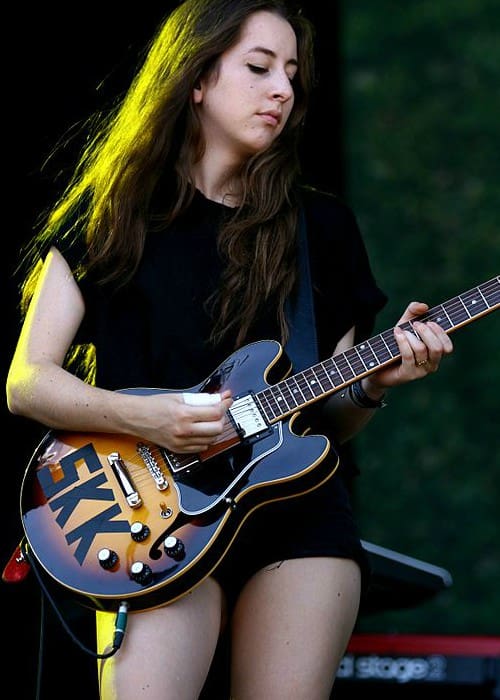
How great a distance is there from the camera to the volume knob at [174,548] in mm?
2225

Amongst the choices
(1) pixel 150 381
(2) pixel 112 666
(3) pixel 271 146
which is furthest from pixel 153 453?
(3) pixel 271 146

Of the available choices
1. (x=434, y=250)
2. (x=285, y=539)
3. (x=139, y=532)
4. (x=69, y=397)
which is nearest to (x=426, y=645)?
(x=285, y=539)

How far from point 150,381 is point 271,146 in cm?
62

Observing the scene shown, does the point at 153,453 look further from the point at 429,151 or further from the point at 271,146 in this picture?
the point at 429,151

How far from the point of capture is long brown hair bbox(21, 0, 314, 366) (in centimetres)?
256

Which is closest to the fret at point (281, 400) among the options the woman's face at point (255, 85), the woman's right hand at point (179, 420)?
the woman's right hand at point (179, 420)

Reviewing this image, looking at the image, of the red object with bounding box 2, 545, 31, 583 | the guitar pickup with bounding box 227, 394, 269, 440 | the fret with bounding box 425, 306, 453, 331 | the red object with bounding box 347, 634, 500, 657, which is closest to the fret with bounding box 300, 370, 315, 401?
the guitar pickup with bounding box 227, 394, 269, 440

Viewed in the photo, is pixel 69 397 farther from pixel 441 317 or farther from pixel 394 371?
pixel 441 317

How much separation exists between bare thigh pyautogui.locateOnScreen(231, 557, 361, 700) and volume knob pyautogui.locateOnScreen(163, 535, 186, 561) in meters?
0.20

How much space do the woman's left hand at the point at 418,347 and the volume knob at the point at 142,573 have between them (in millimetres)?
641

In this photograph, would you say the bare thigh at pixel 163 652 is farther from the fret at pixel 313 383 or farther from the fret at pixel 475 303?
the fret at pixel 475 303

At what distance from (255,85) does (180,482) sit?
0.88 meters

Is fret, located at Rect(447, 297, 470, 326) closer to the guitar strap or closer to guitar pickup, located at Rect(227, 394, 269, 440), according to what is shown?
the guitar strap

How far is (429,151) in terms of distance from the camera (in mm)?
5098
